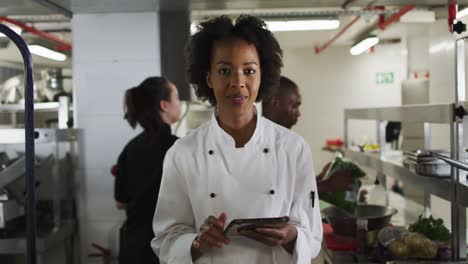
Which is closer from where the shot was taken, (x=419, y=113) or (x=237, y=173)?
(x=237, y=173)

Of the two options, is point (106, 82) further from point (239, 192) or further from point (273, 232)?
point (273, 232)

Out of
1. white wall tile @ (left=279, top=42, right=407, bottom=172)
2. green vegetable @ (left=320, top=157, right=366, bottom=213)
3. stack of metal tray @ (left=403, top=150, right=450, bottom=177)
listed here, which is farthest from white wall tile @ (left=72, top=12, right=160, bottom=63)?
white wall tile @ (left=279, top=42, right=407, bottom=172)

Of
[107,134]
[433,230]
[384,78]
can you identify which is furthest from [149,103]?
[384,78]

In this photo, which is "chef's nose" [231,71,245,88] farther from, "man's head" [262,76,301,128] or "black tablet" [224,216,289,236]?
"man's head" [262,76,301,128]

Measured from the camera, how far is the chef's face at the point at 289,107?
266 centimetres

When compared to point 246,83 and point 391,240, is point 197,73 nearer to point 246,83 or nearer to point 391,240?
point 246,83

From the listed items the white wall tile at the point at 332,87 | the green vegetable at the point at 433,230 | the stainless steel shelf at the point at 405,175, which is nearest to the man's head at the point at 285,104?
the stainless steel shelf at the point at 405,175

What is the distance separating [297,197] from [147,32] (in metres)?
2.21

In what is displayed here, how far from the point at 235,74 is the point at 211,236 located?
457 mm

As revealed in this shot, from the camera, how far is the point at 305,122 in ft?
28.1

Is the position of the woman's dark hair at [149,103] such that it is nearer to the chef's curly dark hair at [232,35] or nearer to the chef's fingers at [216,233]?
the chef's curly dark hair at [232,35]

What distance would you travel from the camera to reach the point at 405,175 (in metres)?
2.53

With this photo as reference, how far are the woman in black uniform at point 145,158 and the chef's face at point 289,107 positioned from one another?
63cm

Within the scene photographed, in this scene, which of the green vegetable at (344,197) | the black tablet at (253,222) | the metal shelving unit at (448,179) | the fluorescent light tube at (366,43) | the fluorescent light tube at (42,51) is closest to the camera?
the black tablet at (253,222)
